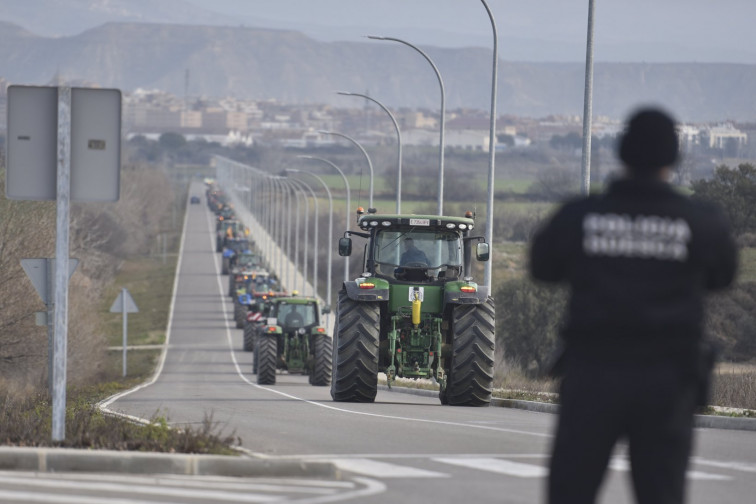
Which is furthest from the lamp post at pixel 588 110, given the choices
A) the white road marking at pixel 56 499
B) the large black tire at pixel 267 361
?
the large black tire at pixel 267 361

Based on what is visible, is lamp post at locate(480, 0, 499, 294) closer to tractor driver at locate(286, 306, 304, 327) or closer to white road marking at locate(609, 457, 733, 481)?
tractor driver at locate(286, 306, 304, 327)

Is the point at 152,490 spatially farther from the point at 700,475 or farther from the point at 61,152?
the point at 700,475

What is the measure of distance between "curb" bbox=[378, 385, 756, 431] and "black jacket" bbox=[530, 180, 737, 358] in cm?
466

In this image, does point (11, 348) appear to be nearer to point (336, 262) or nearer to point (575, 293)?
point (575, 293)

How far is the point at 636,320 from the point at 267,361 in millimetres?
29793

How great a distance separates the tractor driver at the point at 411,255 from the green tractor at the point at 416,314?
0.02 metres

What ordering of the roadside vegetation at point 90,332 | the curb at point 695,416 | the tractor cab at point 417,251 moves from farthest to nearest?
the tractor cab at point 417,251
the curb at point 695,416
the roadside vegetation at point 90,332

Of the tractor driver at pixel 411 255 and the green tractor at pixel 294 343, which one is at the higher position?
the tractor driver at pixel 411 255

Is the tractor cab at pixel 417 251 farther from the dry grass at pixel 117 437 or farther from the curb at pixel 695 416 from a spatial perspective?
the dry grass at pixel 117 437

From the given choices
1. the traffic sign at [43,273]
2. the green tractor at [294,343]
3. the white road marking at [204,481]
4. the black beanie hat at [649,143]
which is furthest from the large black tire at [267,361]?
the black beanie hat at [649,143]

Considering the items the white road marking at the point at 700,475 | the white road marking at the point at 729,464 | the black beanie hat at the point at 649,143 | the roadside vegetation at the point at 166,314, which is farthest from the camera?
the roadside vegetation at the point at 166,314

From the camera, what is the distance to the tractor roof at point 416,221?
68.9 ft

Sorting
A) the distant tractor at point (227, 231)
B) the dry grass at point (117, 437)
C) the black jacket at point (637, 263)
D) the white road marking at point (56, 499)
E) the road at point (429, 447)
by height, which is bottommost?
the road at point (429, 447)

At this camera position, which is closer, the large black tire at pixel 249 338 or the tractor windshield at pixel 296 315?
the tractor windshield at pixel 296 315
